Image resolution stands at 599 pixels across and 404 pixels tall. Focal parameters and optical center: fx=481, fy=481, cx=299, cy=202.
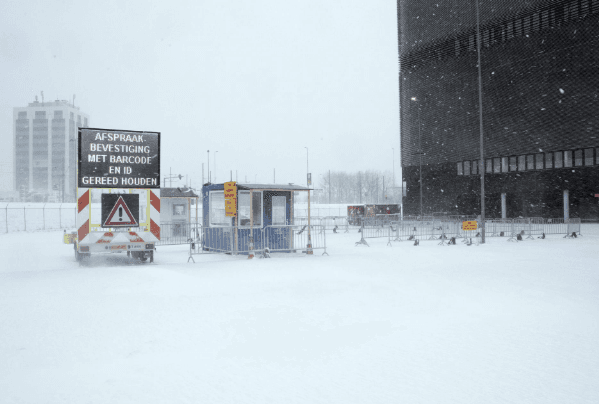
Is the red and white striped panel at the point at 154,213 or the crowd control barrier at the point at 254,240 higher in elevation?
the red and white striped panel at the point at 154,213

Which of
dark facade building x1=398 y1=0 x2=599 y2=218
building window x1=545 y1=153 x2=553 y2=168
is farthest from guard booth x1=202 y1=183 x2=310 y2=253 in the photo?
building window x1=545 y1=153 x2=553 y2=168

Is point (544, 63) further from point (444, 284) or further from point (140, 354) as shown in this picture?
point (140, 354)

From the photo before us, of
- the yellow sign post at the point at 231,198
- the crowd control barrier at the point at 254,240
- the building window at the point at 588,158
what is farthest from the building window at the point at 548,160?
the yellow sign post at the point at 231,198

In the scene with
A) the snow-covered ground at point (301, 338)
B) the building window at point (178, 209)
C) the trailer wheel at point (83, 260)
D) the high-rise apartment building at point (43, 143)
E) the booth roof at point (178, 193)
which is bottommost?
the snow-covered ground at point (301, 338)

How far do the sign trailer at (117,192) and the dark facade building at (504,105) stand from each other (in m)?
36.0

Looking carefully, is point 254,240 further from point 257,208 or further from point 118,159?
point 118,159

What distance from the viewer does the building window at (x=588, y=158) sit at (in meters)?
43.1

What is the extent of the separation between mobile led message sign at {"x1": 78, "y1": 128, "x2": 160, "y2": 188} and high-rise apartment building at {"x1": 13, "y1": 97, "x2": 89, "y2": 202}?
126 metres

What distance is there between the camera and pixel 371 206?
4834 cm

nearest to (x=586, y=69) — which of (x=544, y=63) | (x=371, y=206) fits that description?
(x=544, y=63)

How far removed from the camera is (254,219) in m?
18.4

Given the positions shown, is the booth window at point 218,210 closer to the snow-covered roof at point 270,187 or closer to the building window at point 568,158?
the snow-covered roof at point 270,187

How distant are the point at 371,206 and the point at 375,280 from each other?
122 ft

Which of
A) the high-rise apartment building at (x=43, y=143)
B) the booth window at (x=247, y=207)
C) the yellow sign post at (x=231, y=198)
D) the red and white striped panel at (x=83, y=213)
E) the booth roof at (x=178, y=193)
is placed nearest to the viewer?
the red and white striped panel at (x=83, y=213)
